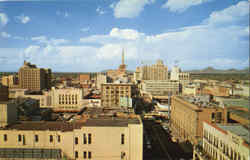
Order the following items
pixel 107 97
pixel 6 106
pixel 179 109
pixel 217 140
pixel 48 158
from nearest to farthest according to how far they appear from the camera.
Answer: pixel 48 158, pixel 6 106, pixel 217 140, pixel 179 109, pixel 107 97

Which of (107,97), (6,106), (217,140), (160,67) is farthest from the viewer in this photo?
(160,67)

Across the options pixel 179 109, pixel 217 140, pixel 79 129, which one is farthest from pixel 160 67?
pixel 79 129

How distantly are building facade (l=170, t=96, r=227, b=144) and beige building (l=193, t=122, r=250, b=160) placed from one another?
8.01 ft

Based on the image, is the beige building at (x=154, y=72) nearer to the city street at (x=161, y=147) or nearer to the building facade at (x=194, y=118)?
the city street at (x=161, y=147)

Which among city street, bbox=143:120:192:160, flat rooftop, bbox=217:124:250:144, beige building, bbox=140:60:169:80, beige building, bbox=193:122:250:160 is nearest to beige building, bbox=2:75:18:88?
city street, bbox=143:120:192:160

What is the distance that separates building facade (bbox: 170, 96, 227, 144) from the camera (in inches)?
701

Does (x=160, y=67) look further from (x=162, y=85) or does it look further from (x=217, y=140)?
(x=217, y=140)

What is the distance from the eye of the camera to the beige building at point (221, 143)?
9854 millimetres

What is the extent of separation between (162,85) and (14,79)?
5514 centimetres

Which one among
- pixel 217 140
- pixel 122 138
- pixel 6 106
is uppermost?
pixel 6 106

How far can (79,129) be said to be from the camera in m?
9.67

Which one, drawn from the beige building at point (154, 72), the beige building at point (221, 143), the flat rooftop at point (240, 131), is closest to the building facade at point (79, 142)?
the flat rooftop at point (240, 131)

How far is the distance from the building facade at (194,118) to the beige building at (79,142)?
10867 mm

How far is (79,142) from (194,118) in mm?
14316
